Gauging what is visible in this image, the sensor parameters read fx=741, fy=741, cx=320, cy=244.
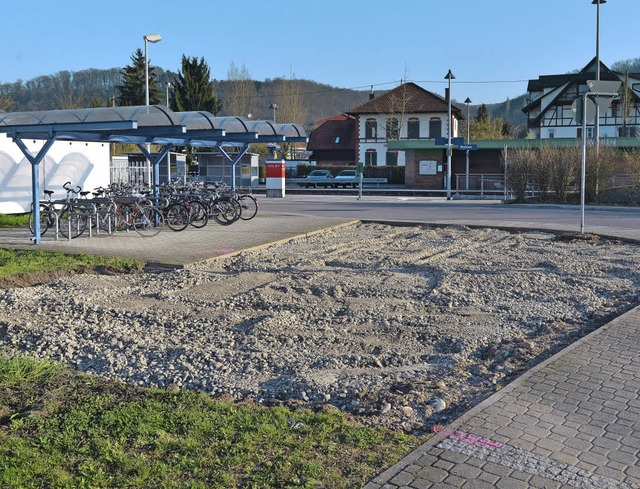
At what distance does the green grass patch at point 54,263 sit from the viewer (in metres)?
11.6

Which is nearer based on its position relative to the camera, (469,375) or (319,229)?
(469,375)

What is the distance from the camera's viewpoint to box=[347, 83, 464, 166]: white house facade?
73.0 meters

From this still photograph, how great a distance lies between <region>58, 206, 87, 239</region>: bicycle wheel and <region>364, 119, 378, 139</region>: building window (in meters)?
59.2

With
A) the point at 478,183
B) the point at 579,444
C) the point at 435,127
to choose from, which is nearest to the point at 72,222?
the point at 579,444

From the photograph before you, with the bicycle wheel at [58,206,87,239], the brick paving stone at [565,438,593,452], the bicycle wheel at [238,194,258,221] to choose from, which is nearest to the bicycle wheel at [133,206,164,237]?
the bicycle wheel at [58,206,87,239]

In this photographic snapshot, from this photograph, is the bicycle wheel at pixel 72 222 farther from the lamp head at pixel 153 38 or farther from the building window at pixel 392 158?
the building window at pixel 392 158

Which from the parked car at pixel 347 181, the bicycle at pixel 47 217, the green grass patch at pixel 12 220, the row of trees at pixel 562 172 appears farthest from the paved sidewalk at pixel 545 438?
the parked car at pixel 347 181

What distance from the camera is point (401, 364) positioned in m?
6.78

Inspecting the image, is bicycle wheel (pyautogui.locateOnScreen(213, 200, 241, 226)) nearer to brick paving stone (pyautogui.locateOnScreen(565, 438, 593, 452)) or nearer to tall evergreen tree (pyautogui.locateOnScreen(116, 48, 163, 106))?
brick paving stone (pyautogui.locateOnScreen(565, 438, 593, 452))

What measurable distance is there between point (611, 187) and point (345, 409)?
98.5 feet

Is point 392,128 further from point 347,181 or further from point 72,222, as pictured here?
point 72,222

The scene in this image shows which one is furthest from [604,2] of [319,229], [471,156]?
[319,229]

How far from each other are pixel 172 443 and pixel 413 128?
71.6m

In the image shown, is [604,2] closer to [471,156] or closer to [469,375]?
[471,156]
